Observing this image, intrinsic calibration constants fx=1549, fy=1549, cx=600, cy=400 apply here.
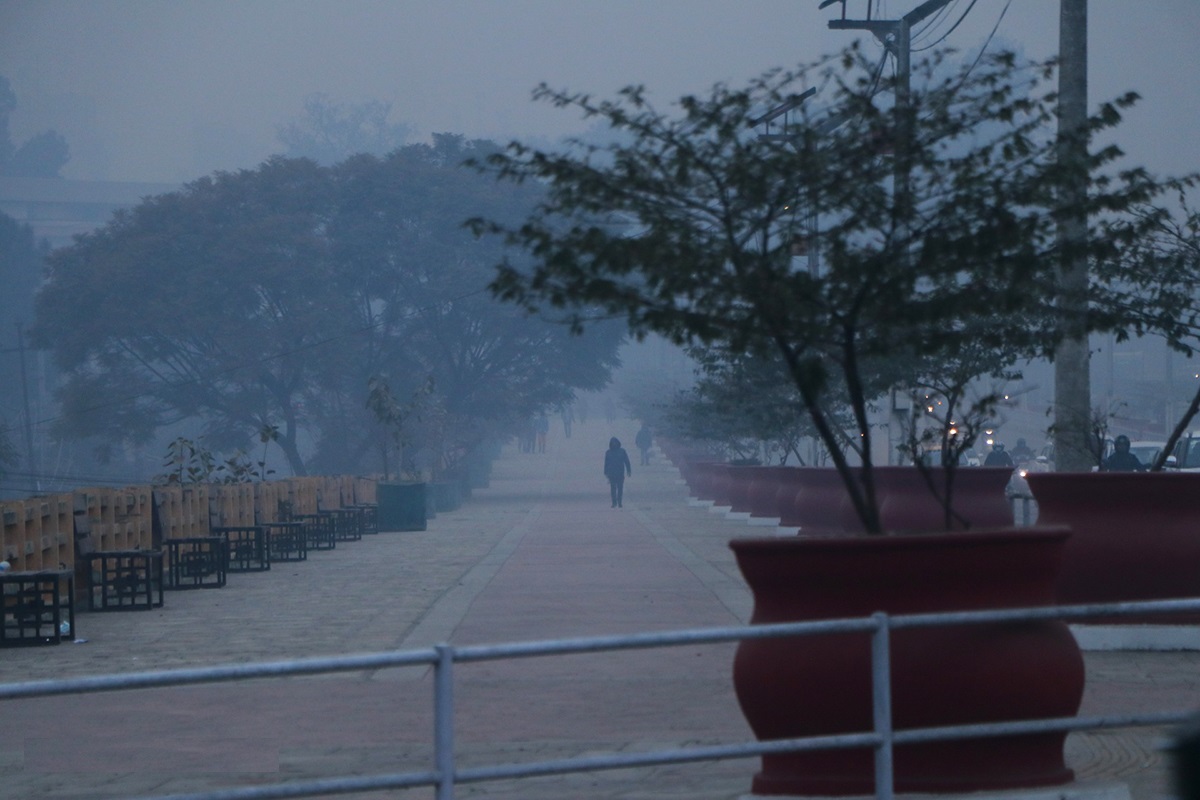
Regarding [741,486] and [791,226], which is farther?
[741,486]

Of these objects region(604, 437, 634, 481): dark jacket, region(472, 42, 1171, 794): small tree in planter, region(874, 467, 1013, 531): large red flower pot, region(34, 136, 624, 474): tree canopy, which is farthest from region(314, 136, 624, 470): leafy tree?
region(472, 42, 1171, 794): small tree in planter

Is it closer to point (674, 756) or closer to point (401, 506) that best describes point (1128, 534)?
point (674, 756)

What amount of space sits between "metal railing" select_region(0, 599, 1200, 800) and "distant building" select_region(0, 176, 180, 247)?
119 m

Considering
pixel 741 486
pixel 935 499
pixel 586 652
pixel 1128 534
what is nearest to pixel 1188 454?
pixel 741 486

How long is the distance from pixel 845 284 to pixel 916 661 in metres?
1.74

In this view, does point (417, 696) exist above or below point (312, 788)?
below

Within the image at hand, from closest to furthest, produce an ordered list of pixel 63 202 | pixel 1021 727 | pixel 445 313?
pixel 1021 727 < pixel 445 313 < pixel 63 202

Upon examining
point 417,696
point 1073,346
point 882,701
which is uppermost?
point 1073,346

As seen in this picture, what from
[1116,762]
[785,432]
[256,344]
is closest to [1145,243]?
[1116,762]

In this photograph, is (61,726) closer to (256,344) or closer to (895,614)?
(895,614)

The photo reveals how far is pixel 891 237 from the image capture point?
6.61 meters

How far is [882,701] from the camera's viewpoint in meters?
5.27

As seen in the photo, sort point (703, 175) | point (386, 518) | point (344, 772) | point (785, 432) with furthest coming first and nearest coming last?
1. point (386, 518)
2. point (785, 432)
3. point (344, 772)
4. point (703, 175)

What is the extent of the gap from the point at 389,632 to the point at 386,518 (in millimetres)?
22334
